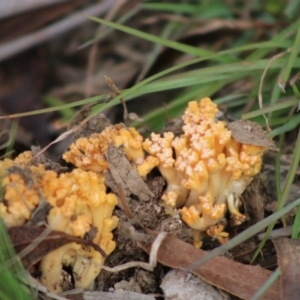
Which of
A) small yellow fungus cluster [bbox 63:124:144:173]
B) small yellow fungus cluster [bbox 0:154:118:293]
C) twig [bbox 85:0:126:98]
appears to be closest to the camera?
small yellow fungus cluster [bbox 0:154:118:293]

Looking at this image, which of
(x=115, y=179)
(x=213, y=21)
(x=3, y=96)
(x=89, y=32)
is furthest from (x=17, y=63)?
(x=115, y=179)

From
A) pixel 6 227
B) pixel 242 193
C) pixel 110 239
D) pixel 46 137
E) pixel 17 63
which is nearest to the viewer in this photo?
pixel 6 227

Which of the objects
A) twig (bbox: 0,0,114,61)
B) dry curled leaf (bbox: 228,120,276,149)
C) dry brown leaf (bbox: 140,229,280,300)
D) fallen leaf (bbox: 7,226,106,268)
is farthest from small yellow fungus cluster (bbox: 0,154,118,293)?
twig (bbox: 0,0,114,61)

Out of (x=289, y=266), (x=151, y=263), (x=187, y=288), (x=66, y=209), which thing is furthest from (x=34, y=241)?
(x=289, y=266)

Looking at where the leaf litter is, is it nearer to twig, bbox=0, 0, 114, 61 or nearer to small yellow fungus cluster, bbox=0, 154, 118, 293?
small yellow fungus cluster, bbox=0, 154, 118, 293

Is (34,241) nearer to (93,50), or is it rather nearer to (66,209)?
(66,209)

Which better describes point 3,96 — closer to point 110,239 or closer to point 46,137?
point 46,137

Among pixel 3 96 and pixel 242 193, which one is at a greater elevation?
pixel 3 96
